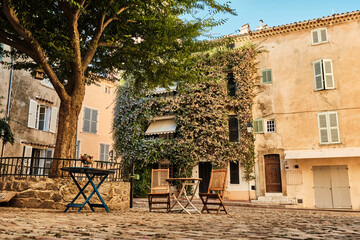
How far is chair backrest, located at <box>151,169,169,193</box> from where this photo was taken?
8172 millimetres

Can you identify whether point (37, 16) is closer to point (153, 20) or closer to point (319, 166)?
point (153, 20)

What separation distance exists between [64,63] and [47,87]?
9.98 meters

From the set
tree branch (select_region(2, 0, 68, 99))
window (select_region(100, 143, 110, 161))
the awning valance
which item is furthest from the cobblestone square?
window (select_region(100, 143, 110, 161))

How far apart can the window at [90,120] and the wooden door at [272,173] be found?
12.0m

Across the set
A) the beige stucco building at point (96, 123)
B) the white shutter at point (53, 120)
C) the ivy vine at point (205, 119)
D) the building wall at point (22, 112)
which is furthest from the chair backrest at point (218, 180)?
the beige stucco building at point (96, 123)

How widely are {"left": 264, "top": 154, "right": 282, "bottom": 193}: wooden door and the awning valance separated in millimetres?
5968

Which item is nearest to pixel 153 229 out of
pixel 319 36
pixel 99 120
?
pixel 319 36

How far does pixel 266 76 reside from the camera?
18484 mm

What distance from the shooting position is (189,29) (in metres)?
9.43

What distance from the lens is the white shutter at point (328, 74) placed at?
1686cm

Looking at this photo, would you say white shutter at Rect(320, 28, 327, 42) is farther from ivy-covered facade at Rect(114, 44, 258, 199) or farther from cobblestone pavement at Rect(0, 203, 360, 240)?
cobblestone pavement at Rect(0, 203, 360, 240)

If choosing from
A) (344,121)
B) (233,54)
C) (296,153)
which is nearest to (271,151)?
(296,153)

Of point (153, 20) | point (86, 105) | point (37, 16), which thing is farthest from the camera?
point (86, 105)

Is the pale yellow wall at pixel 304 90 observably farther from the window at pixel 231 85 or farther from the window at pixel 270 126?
the window at pixel 231 85
